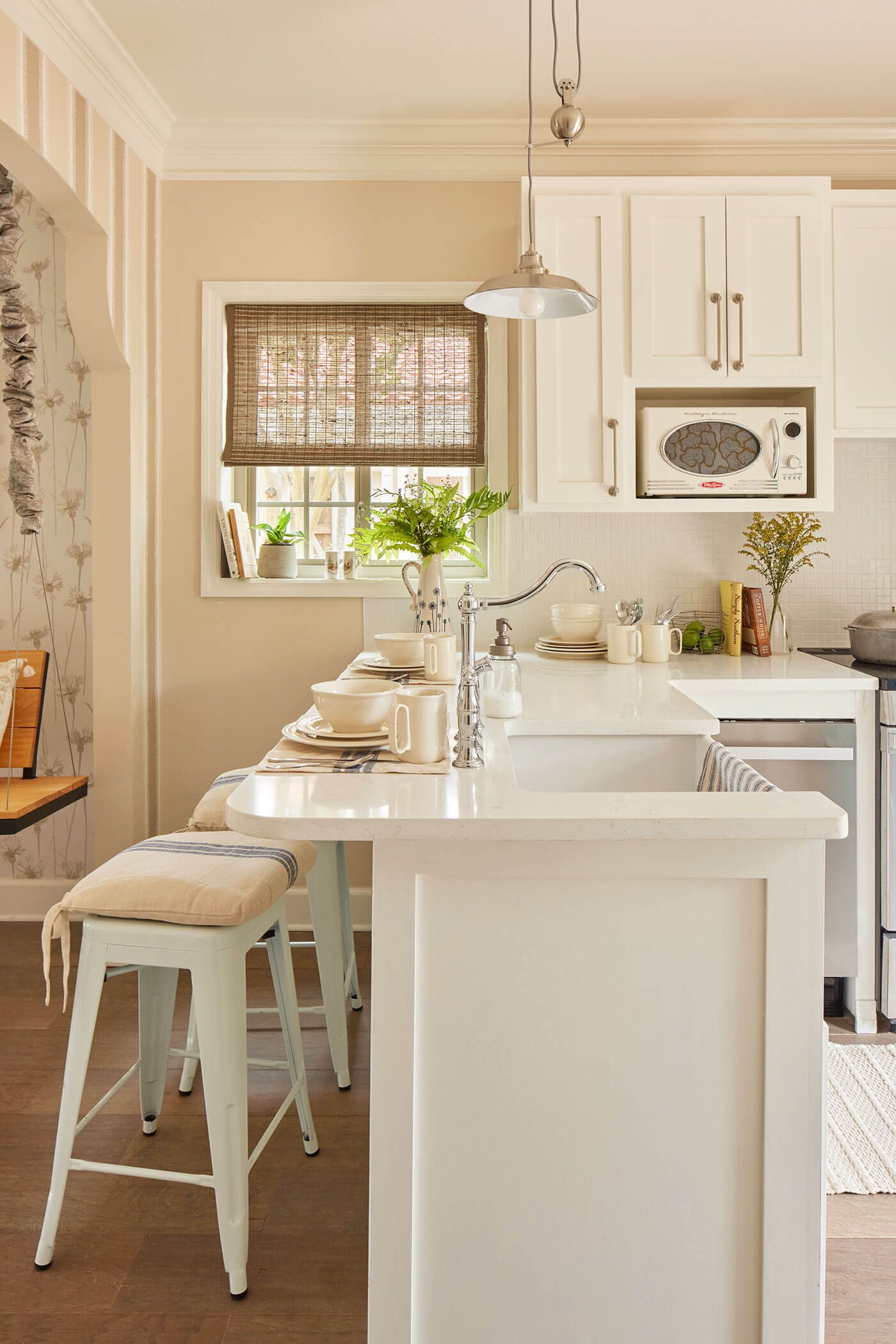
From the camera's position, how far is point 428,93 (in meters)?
3.06

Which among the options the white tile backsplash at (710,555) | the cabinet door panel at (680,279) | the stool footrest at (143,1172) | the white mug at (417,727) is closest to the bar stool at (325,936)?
the stool footrest at (143,1172)

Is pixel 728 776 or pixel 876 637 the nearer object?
pixel 728 776

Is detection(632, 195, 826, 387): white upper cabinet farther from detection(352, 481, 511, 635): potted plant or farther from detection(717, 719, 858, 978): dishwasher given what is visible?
detection(717, 719, 858, 978): dishwasher

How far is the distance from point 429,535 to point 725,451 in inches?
38.3

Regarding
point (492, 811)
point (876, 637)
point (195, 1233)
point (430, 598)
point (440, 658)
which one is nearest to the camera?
point (492, 811)

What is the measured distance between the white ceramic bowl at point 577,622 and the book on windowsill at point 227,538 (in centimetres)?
111

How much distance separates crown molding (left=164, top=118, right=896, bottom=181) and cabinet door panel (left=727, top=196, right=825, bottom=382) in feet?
1.42

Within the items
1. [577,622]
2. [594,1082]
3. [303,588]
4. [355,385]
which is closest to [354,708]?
[594,1082]

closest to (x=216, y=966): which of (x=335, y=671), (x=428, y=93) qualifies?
(x=335, y=671)

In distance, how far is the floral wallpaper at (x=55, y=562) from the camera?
134 inches

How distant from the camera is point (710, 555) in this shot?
11.4 ft

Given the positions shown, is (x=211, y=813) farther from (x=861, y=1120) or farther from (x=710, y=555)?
(x=710, y=555)

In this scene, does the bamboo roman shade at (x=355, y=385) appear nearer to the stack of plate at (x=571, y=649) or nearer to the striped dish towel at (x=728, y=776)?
the stack of plate at (x=571, y=649)

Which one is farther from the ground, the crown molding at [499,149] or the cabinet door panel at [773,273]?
the crown molding at [499,149]
